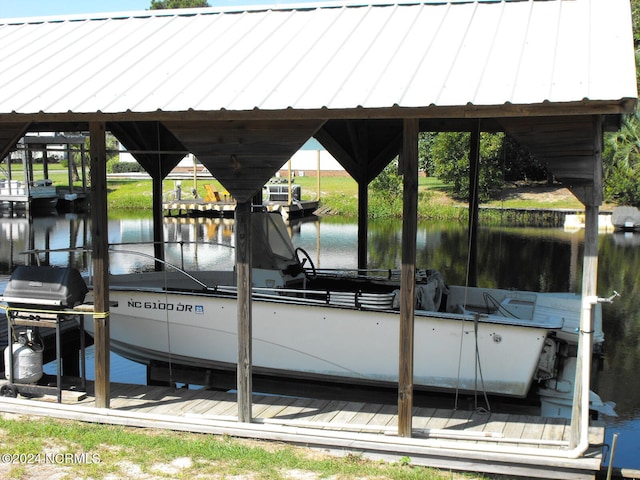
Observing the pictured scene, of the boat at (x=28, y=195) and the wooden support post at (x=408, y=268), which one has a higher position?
the boat at (x=28, y=195)

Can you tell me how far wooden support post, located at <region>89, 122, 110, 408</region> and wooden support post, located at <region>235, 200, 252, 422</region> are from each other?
1217 millimetres

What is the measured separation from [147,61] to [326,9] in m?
2.02

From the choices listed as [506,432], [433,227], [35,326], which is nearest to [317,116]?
[506,432]

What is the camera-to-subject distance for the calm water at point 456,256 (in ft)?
33.2

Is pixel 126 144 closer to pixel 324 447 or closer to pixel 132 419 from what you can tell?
pixel 132 419

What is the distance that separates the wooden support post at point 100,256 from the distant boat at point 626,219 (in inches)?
1030

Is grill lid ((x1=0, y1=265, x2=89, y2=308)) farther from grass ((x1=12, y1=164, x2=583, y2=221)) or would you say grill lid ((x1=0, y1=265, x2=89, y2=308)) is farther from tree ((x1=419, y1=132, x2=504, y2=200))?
tree ((x1=419, y1=132, x2=504, y2=200))

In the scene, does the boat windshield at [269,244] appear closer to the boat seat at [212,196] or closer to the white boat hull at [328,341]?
the white boat hull at [328,341]

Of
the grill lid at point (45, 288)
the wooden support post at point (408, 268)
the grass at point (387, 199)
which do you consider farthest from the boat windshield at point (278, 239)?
the grass at point (387, 199)

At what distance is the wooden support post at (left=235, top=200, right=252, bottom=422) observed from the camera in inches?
246

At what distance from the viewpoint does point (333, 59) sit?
6438 millimetres

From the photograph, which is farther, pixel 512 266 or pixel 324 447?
pixel 512 266

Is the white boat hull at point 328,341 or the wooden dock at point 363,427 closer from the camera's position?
the wooden dock at point 363,427

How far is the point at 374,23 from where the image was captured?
7.15m
